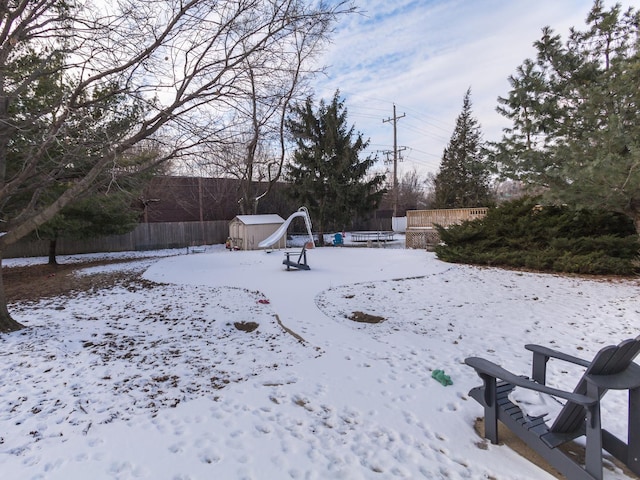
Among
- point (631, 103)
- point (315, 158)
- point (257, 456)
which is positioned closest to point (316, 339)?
point (257, 456)

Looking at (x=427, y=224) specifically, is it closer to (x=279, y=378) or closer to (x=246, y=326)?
(x=246, y=326)

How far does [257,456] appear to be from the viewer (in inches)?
90.6

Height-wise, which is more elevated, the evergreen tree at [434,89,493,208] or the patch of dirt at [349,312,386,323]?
the evergreen tree at [434,89,493,208]

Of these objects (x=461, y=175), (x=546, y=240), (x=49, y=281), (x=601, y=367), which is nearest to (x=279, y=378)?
(x=601, y=367)

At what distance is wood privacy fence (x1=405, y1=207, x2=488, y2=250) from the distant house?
23.6 feet

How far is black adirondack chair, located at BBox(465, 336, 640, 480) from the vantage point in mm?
1862

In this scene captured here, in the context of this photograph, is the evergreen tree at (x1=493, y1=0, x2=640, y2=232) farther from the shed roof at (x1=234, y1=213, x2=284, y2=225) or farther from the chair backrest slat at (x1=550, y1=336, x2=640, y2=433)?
the shed roof at (x1=234, y1=213, x2=284, y2=225)

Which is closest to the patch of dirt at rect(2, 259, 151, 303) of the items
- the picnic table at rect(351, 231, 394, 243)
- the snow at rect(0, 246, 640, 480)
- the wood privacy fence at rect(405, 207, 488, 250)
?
the snow at rect(0, 246, 640, 480)

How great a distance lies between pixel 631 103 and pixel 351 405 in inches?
358

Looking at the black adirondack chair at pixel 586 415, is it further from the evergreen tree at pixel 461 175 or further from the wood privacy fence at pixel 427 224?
the evergreen tree at pixel 461 175

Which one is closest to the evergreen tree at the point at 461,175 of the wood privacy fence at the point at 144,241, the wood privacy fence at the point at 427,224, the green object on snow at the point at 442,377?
the wood privacy fence at the point at 427,224

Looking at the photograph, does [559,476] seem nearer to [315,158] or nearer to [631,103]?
[631,103]

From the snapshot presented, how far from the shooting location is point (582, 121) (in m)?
8.70

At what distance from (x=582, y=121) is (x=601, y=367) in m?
9.31
